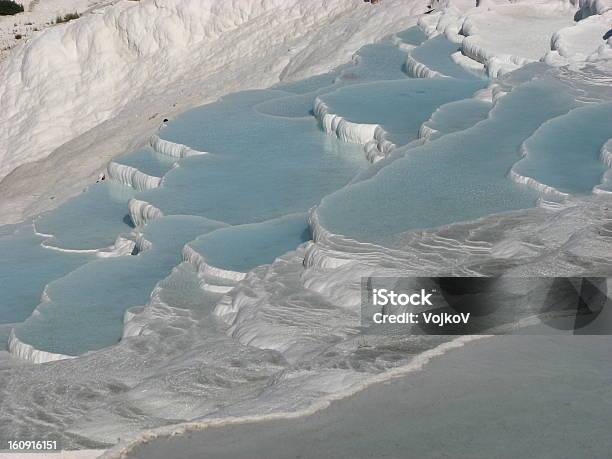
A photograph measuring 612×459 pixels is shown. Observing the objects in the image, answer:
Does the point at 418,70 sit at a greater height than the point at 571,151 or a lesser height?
lesser

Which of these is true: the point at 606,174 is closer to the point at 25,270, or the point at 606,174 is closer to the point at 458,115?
the point at 458,115

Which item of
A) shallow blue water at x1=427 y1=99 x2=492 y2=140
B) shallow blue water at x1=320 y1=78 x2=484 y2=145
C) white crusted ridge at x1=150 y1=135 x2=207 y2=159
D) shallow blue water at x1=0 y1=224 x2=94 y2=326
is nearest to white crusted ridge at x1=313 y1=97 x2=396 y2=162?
shallow blue water at x1=320 y1=78 x2=484 y2=145

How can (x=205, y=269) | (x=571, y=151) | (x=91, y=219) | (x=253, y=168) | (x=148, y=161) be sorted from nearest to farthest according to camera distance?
(x=205, y=269) → (x=571, y=151) → (x=253, y=168) → (x=91, y=219) → (x=148, y=161)

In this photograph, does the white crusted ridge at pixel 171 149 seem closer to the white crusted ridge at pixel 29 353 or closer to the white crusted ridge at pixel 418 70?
the white crusted ridge at pixel 418 70

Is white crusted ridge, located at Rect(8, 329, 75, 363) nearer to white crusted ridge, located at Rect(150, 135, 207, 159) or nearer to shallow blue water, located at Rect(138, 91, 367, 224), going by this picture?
shallow blue water, located at Rect(138, 91, 367, 224)

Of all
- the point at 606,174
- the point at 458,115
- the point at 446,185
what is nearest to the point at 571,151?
the point at 606,174

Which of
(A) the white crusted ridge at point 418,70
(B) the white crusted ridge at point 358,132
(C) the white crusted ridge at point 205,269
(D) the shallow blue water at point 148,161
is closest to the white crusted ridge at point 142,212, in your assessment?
(D) the shallow blue water at point 148,161
